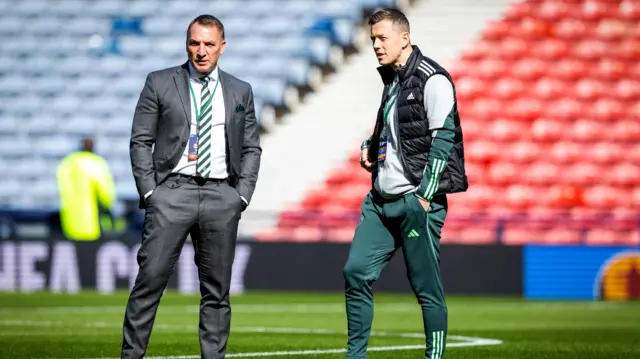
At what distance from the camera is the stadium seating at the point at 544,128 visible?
20.7 m

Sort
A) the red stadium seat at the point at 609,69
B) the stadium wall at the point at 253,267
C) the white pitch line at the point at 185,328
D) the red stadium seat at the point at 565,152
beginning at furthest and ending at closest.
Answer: the red stadium seat at the point at 609,69 → the red stadium seat at the point at 565,152 → the stadium wall at the point at 253,267 → the white pitch line at the point at 185,328

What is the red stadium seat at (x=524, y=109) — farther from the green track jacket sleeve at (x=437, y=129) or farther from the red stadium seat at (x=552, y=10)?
the green track jacket sleeve at (x=437, y=129)

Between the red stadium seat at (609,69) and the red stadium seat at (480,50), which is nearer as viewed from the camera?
the red stadium seat at (609,69)

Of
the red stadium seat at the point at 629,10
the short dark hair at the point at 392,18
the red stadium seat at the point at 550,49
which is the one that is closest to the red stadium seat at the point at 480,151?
the red stadium seat at the point at 550,49

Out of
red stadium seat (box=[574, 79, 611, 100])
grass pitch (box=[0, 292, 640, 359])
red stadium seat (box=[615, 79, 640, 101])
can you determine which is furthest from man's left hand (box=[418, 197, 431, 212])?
red stadium seat (box=[615, 79, 640, 101])

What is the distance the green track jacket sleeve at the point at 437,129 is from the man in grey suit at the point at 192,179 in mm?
1002

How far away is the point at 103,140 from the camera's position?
2289 centimetres

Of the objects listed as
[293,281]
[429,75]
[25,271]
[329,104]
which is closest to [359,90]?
→ [329,104]

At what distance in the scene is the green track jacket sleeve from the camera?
648 centimetres

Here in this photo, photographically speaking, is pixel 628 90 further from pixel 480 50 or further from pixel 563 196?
pixel 563 196

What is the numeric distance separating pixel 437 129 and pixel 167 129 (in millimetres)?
1456

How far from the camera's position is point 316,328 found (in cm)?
1178


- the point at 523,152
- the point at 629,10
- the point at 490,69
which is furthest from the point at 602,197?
the point at 629,10

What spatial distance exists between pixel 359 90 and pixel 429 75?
1661cm
